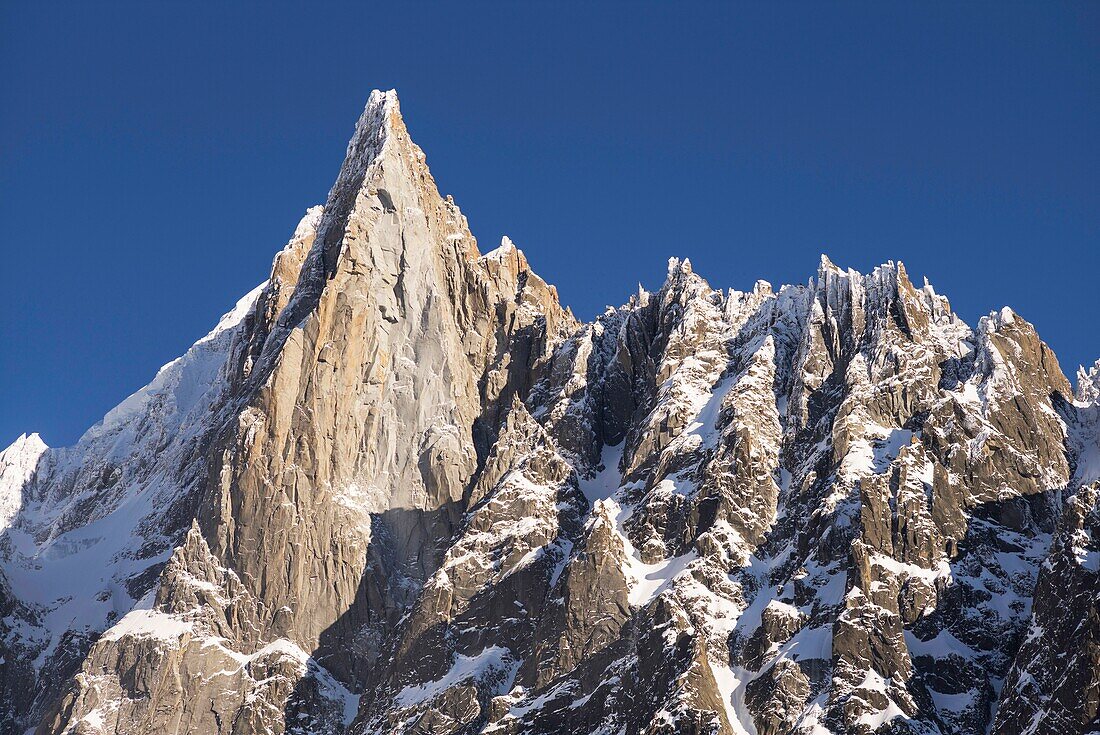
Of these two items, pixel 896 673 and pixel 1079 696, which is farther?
pixel 896 673

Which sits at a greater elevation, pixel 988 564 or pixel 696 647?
pixel 988 564

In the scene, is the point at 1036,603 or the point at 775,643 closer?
the point at 1036,603

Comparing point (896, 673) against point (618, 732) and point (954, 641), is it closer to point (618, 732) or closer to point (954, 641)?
point (954, 641)

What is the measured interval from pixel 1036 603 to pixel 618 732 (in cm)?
4280

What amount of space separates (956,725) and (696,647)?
2684cm

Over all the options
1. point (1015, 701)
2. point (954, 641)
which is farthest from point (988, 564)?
point (1015, 701)

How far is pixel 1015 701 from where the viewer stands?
179 metres

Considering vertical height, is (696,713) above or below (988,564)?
below

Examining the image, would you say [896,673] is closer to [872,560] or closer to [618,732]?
[872,560]

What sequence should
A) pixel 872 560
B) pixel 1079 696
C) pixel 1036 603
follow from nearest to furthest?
pixel 1079 696, pixel 1036 603, pixel 872 560

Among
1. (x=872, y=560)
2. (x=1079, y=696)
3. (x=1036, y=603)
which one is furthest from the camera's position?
(x=872, y=560)

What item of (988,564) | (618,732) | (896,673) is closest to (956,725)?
(896,673)

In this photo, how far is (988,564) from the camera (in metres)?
200

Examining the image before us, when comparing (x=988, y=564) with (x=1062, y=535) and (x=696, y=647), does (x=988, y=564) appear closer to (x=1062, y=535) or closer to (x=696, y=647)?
(x=1062, y=535)
